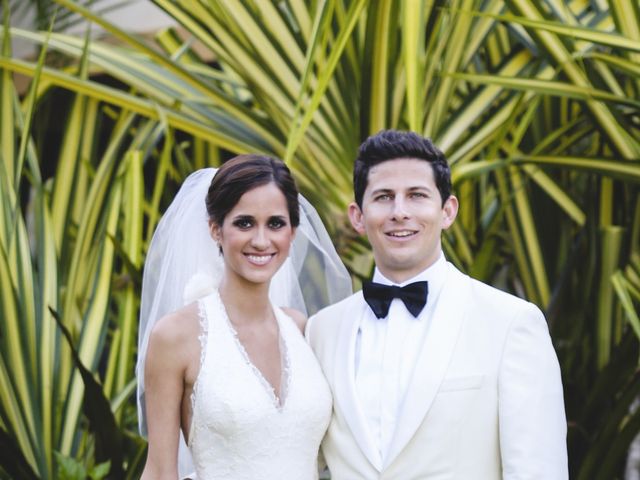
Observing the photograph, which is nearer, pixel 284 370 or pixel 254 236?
pixel 254 236

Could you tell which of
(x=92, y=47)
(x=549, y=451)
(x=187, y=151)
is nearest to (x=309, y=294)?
(x=549, y=451)

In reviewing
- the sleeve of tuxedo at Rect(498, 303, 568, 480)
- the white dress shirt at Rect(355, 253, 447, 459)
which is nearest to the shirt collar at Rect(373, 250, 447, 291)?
the white dress shirt at Rect(355, 253, 447, 459)

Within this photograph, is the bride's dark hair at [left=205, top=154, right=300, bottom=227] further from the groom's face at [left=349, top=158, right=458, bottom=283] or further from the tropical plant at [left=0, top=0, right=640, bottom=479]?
the tropical plant at [left=0, top=0, right=640, bottom=479]

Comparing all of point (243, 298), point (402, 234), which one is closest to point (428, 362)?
point (402, 234)

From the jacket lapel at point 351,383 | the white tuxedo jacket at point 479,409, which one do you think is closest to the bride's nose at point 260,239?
the jacket lapel at point 351,383

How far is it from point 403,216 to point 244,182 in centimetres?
42

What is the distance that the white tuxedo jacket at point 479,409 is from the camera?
2.25 metres

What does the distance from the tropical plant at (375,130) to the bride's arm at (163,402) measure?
803 millimetres

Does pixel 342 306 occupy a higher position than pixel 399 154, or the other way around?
pixel 399 154

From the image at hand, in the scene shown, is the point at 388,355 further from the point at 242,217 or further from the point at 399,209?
the point at 242,217

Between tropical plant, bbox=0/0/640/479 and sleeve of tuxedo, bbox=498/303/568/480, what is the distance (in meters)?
0.82

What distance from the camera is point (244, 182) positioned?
2.52 meters

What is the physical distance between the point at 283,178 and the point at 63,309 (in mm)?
1484

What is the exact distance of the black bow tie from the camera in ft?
7.83
